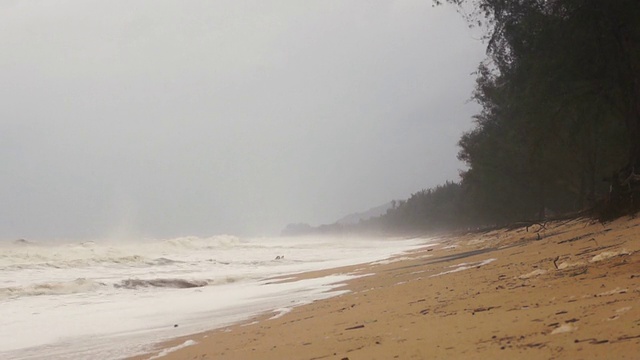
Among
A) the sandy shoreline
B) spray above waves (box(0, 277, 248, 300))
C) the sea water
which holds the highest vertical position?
spray above waves (box(0, 277, 248, 300))

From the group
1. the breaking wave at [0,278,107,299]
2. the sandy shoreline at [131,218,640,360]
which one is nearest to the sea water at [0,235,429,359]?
the breaking wave at [0,278,107,299]

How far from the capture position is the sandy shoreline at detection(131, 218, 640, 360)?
340 centimetres

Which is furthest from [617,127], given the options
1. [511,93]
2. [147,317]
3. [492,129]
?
[147,317]

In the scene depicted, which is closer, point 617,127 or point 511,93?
point 511,93

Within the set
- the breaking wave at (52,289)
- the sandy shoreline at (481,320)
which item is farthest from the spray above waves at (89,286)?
the sandy shoreline at (481,320)

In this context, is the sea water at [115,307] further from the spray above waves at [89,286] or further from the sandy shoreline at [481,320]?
the sandy shoreline at [481,320]

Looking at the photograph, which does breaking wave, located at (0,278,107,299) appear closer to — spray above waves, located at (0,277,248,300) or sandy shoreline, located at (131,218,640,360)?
spray above waves, located at (0,277,248,300)

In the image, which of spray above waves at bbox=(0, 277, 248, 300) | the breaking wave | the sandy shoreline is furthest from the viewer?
spray above waves at bbox=(0, 277, 248, 300)

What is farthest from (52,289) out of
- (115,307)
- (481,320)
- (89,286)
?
(481,320)

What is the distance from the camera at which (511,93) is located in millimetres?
16109

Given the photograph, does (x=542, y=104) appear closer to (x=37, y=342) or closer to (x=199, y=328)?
(x=199, y=328)

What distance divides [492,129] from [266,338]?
31.8 meters

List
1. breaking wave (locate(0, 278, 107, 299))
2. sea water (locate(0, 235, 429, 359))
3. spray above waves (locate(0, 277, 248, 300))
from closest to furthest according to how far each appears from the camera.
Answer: sea water (locate(0, 235, 429, 359)) < breaking wave (locate(0, 278, 107, 299)) < spray above waves (locate(0, 277, 248, 300))

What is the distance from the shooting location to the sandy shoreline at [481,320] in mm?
3404
